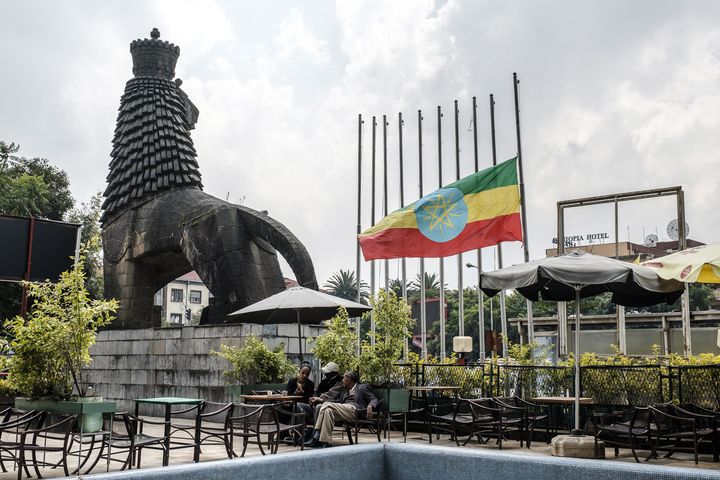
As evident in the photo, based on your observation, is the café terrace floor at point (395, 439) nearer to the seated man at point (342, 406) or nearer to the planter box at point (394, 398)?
the seated man at point (342, 406)

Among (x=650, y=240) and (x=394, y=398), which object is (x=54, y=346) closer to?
(x=394, y=398)

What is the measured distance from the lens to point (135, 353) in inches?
594

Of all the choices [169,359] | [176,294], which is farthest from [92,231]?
[176,294]

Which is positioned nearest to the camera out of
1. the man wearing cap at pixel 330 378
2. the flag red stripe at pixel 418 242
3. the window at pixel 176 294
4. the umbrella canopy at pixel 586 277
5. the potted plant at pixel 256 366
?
the umbrella canopy at pixel 586 277

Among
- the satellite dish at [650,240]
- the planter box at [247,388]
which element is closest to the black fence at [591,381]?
the planter box at [247,388]

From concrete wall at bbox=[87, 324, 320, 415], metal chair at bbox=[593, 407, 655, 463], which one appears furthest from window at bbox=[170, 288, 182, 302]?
metal chair at bbox=[593, 407, 655, 463]

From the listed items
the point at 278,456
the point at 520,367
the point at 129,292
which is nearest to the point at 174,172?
the point at 129,292

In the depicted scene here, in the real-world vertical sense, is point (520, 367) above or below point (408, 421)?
above

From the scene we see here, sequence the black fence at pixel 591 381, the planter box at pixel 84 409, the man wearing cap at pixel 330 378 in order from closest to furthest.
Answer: the planter box at pixel 84 409 → the black fence at pixel 591 381 → the man wearing cap at pixel 330 378

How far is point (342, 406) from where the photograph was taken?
9.39 metres

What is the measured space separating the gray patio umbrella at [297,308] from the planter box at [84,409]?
365cm

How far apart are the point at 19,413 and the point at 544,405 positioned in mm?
6909

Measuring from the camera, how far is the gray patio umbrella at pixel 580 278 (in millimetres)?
8672

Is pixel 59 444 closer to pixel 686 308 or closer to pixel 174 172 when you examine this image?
pixel 174 172
